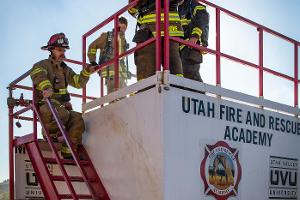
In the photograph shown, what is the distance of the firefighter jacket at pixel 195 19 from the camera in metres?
6.31

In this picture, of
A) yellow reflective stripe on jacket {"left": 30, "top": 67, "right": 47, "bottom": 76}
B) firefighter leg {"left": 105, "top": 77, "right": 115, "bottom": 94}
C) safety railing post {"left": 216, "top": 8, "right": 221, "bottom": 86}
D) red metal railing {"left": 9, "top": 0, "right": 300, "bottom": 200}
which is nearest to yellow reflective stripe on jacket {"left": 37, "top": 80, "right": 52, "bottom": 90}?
yellow reflective stripe on jacket {"left": 30, "top": 67, "right": 47, "bottom": 76}

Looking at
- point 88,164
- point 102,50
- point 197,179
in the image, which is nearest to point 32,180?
point 88,164

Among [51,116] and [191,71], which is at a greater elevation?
[191,71]

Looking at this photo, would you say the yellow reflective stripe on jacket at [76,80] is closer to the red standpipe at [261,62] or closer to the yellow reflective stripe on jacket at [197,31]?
the yellow reflective stripe on jacket at [197,31]

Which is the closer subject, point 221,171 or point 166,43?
point 166,43

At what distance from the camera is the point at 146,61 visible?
585 centimetres

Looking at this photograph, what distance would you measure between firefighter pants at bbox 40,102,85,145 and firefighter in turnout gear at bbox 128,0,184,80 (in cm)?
117

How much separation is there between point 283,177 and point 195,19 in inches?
97.9

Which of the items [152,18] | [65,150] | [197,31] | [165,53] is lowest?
[65,150]

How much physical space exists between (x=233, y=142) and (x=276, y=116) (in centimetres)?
112

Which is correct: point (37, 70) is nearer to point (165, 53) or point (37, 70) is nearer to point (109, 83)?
point (109, 83)

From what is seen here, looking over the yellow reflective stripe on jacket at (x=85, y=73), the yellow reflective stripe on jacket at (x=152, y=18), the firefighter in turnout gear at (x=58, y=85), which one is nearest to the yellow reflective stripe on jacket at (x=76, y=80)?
the firefighter in turnout gear at (x=58, y=85)

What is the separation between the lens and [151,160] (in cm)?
513

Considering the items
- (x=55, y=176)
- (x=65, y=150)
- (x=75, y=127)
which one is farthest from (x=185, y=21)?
(x=55, y=176)
